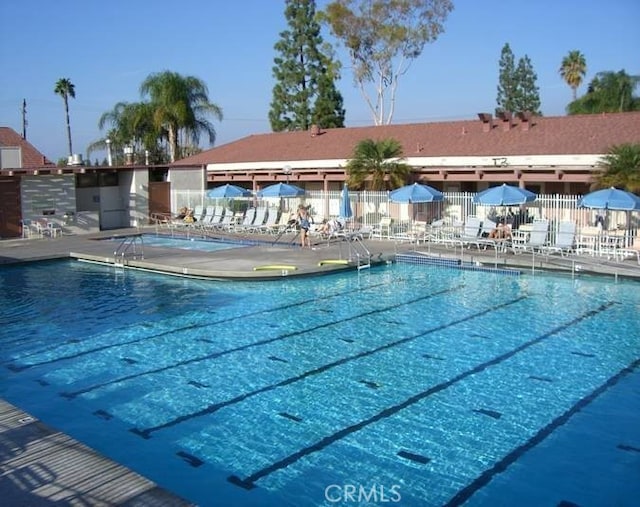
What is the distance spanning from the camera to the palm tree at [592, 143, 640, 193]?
1969 centimetres

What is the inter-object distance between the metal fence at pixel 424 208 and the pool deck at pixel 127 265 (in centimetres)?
288

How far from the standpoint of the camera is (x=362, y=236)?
2428 cm

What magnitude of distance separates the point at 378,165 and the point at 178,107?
63.4ft

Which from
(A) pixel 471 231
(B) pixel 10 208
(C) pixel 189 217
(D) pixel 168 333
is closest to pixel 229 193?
(C) pixel 189 217

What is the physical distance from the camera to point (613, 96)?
48.1 metres

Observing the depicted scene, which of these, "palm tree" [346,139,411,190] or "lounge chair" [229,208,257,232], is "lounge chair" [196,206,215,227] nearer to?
"lounge chair" [229,208,257,232]

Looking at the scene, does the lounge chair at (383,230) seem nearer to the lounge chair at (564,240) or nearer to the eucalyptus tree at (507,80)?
the lounge chair at (564,240)

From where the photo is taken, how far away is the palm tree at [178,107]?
4109 centimetres

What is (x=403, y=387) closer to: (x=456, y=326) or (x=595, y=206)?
(x=456, y=326)

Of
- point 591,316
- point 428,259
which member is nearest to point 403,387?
point 591,316

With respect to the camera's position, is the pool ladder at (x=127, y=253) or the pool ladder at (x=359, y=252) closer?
the pool ladder at (x=359, y=252)

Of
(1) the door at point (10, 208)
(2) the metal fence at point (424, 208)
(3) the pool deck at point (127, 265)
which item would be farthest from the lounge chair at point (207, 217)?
(1) the door at point (10, 208)

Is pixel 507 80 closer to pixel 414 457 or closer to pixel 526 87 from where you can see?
pixel 526 87

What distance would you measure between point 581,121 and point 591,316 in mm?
15750
